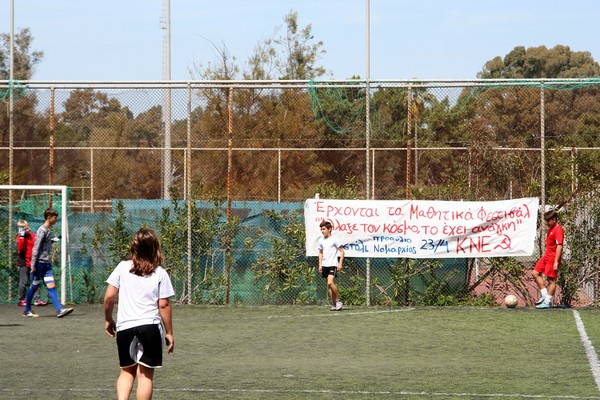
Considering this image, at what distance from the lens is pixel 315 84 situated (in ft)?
63.3

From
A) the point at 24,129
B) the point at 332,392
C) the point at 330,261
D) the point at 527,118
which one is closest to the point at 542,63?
the point at 527,118

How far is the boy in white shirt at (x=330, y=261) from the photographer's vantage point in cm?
1783

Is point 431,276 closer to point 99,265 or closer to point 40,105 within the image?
point 99,265

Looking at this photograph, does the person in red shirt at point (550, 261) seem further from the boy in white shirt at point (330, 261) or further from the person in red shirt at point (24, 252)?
the person in red shirt at point (24, 252)

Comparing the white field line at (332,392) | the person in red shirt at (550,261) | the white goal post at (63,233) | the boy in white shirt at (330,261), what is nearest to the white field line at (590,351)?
the white field line at (332,392)

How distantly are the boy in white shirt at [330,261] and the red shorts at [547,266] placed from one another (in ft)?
11.2

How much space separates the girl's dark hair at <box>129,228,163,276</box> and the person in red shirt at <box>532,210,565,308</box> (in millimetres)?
11111

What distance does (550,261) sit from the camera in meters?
17.8

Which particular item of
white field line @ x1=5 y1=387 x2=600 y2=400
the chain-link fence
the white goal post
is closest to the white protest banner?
the chain-link fence

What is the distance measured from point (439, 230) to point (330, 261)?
7.00 feet

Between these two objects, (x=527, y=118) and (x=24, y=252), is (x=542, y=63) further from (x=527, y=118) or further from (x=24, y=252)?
(x=24, y=252)

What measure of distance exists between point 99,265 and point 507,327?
7.90 m

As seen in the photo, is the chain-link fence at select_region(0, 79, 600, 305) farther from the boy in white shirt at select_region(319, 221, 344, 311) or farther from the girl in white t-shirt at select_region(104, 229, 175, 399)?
the girl in white t-shirt at select_region(104, 229, 175, 399)

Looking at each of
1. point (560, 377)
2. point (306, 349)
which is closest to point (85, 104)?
point (306, 349)
